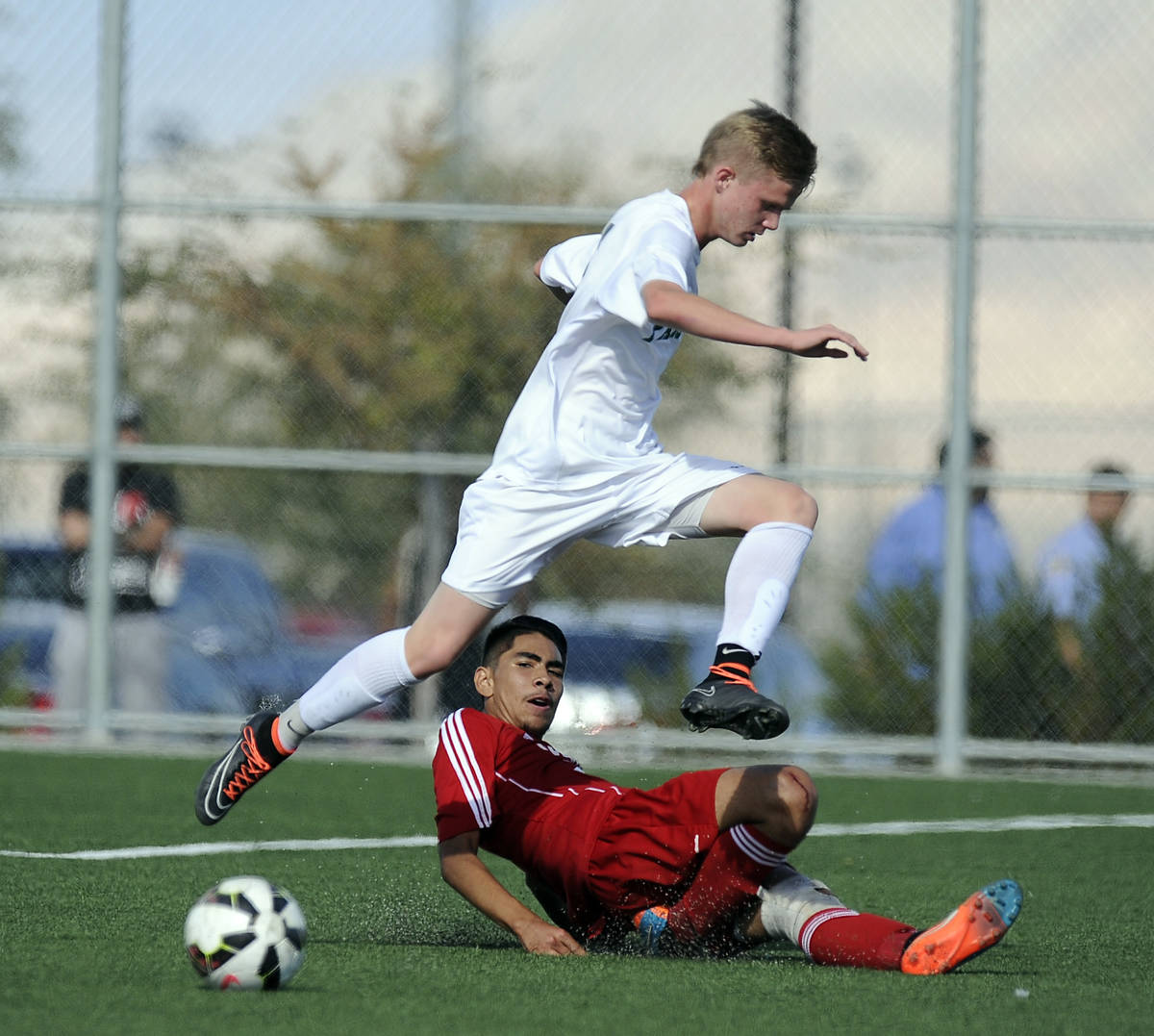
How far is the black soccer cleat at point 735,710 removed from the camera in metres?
3.94

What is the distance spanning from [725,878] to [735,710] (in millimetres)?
385

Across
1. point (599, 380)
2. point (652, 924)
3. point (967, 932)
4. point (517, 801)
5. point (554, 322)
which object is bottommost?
point (652, 924)

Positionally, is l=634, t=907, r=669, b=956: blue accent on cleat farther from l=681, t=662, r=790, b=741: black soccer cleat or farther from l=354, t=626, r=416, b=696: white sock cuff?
l=354, t=626, r=416, b=696: white sock cuff

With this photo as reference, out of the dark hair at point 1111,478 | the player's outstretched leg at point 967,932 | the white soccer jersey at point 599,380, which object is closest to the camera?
the player's outstretched leg at point 967,932

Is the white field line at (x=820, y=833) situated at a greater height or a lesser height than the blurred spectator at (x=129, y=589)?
lesser

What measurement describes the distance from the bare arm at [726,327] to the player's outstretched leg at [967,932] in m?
1.14

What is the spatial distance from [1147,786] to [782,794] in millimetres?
5250

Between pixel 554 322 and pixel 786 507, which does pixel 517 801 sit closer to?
pixel 786 507

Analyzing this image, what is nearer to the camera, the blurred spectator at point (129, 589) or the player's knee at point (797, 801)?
the player's knee at point (797, 801)

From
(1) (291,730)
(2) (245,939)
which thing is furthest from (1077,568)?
(2) (245,939)

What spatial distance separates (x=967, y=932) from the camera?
3.65 metres

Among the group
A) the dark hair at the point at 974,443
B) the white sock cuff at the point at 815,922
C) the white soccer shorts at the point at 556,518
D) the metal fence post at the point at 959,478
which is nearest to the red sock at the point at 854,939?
the white sock cuff at the point at 815,922

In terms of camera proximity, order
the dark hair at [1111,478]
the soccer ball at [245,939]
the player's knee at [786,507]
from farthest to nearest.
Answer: the dark hair at [1111,478] < the player's knee at [786,507] < the soccer ball at [245,939]

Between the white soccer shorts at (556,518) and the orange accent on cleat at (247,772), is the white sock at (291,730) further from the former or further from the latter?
the white soccer shorts at (556,518)
